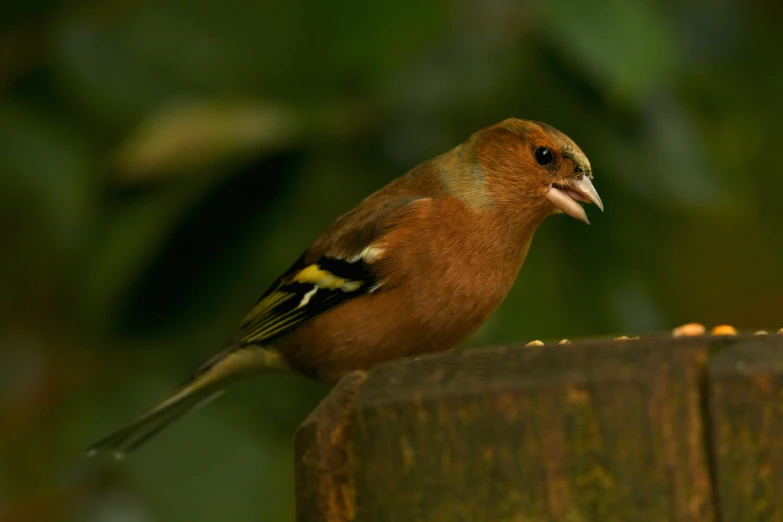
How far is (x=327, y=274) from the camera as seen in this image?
10.8ft

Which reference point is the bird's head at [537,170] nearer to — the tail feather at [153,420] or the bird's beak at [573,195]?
the bird's beak at [573,195]

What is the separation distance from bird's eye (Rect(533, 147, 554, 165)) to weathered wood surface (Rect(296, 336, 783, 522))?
1784mm

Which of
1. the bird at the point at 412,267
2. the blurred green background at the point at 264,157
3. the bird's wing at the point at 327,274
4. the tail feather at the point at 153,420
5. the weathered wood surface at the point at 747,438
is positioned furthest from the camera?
the tail feather at the point at 153,420

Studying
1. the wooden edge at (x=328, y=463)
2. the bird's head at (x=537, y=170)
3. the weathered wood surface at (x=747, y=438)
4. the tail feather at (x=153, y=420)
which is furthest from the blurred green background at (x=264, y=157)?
the weathered wood surface at (x=747, y=438)

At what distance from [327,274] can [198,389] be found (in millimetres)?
603

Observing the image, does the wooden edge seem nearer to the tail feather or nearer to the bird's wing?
the bird's wing

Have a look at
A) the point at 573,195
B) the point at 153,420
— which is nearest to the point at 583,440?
the point at 573,195

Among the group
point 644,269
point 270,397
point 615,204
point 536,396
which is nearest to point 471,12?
point 615,204

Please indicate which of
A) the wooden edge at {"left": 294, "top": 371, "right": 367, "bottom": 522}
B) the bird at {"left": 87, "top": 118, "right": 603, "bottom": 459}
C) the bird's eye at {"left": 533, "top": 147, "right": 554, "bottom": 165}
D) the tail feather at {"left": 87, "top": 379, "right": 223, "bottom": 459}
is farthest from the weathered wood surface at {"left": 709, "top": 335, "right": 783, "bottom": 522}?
the tail feather at {"left": 87, "top": 379, "right": 223, "bottom": 459}

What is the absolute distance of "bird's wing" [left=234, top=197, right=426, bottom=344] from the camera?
3201mm

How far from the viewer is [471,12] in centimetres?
349

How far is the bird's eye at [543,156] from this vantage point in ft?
10.6

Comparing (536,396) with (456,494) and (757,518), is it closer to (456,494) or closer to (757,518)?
(456,494)

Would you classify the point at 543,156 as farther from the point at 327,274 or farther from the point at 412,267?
the point at 327,274
